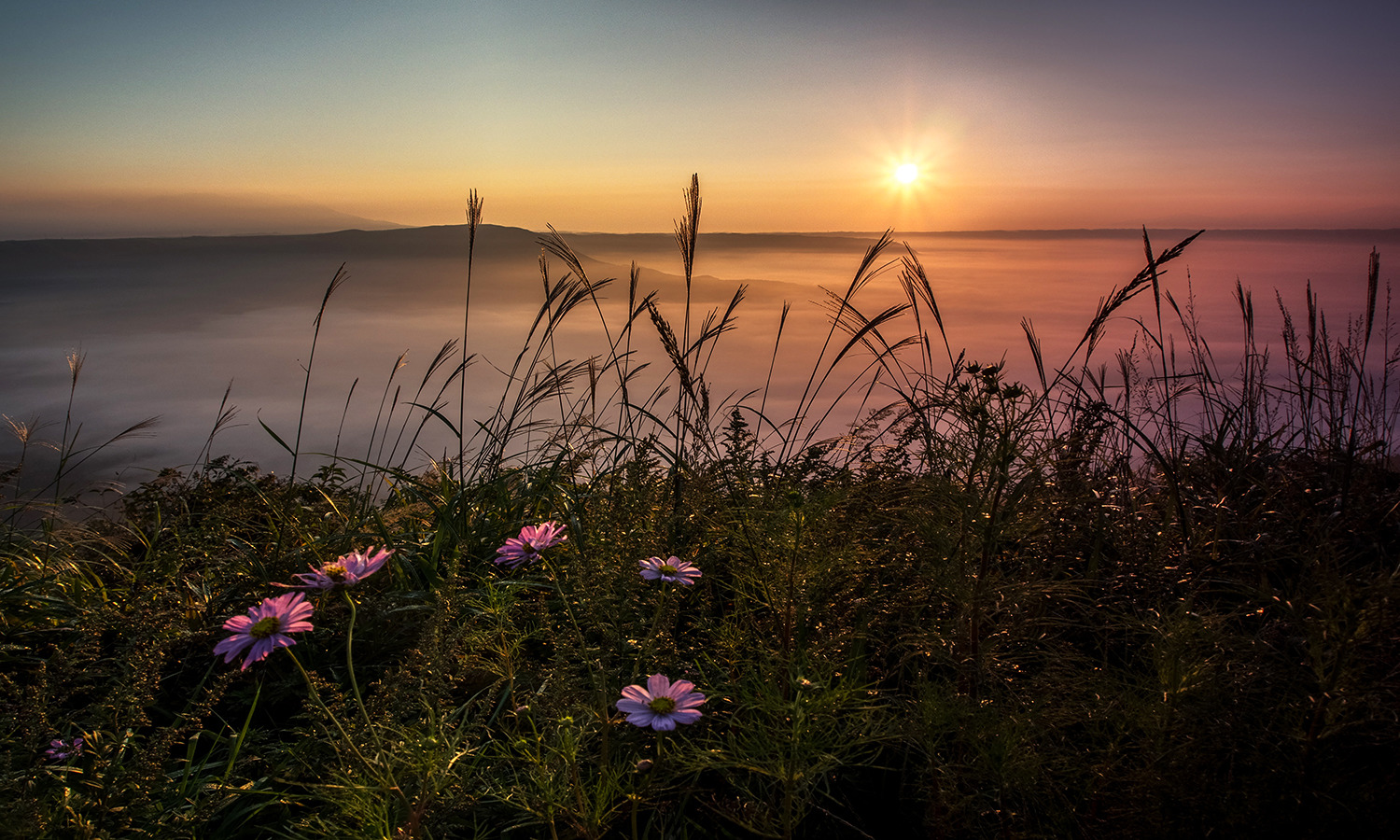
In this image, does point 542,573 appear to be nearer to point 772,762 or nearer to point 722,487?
point 722,487

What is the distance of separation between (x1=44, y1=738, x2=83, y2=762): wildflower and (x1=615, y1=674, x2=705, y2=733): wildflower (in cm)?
115

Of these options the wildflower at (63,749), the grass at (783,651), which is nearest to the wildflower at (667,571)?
the grass at (783,651)

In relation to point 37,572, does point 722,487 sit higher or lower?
higher

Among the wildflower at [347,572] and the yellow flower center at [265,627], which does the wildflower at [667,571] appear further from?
the yellow flower center at [265,627]

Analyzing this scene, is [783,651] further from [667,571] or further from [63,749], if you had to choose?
[63,749]

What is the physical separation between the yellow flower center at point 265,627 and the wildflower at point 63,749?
1.81ft

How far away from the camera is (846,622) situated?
187cm

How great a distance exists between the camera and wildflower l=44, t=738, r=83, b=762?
1.52m

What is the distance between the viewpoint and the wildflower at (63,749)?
1524mm

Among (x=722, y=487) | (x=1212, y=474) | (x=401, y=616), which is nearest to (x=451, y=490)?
(x=401, y=616)

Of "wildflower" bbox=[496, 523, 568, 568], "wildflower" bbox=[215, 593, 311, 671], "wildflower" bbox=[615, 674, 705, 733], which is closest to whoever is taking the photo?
"wildflower" bbox=[615, 674, 705, 733]

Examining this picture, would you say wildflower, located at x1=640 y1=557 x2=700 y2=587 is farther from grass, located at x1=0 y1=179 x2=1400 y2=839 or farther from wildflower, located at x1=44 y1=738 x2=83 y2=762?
wildflower, located at x1=44 y1=738 x2=83 y2=762

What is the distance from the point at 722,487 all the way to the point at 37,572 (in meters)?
2.33

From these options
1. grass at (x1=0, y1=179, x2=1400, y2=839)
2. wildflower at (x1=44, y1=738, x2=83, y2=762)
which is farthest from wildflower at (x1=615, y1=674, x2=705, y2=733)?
wildflower at (x1=44, y1=738, x2=83, y2=762)
